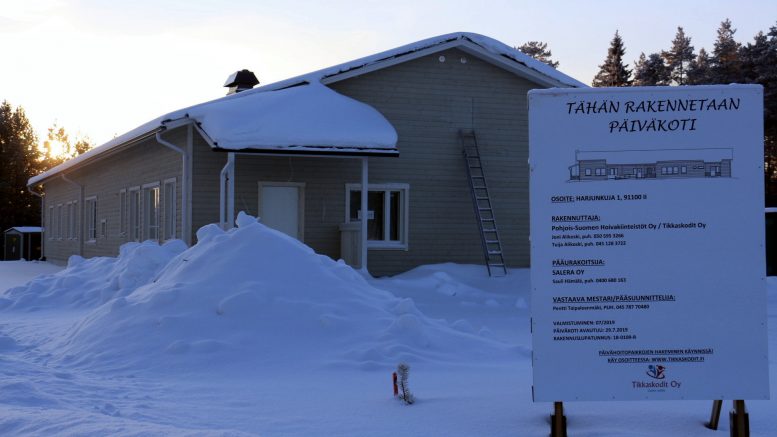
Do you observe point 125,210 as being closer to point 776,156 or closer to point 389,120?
point 389,120

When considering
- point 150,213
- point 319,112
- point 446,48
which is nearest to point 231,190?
point 319,112

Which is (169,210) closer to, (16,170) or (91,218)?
(91,218)

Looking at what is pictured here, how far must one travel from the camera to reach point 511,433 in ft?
20.1

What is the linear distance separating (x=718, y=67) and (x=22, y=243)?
44.1 metres

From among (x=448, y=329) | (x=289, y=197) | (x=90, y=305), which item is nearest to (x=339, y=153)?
(x=289, y=197)

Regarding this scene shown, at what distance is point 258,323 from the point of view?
10.1 m

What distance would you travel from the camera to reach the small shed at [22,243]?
4581 centimetres

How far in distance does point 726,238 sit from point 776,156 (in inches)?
2135

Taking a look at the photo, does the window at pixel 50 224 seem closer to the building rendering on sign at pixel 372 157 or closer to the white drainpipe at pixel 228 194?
the building rendering on sign at pixel 372 157

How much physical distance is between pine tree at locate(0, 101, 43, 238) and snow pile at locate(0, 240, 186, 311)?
48968 mm

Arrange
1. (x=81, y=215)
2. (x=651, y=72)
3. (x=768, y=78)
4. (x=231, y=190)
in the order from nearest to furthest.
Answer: (x=231, y=190)
(x=81, y=215)
(x=768, y=78)
(x=651, y=72)

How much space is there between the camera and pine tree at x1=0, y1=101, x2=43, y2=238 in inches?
2512


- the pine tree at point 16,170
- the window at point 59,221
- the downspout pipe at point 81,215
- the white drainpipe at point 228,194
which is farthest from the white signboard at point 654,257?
the pine tree at point 16,170

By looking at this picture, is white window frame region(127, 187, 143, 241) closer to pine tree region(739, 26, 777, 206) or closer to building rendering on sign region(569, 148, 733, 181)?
building rendering on sign region(569, 148, 733, 181)
